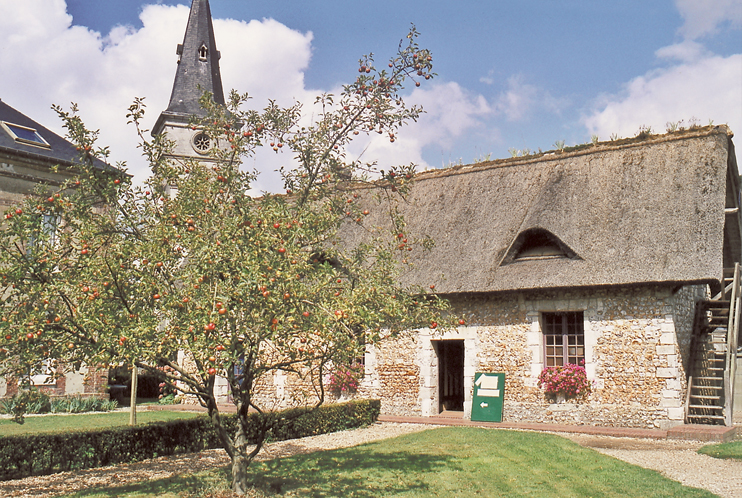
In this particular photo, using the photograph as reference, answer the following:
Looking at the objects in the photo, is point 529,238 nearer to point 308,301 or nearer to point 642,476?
point 642,476

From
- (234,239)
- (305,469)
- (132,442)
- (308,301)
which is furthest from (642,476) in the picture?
(132,442)

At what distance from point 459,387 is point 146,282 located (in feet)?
38.7

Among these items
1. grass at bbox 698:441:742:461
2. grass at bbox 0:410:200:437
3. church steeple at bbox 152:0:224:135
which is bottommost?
grass at bbox 0:410:200:437

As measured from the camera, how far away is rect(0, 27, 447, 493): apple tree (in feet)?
16.5

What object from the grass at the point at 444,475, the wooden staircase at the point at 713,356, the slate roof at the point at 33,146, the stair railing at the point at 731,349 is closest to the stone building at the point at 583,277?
the wooden staircase at the point at 713,356

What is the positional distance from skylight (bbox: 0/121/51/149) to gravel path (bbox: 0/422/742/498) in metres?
11.8

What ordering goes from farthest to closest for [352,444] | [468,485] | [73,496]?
[352,444] → [468,485] → [73,496]

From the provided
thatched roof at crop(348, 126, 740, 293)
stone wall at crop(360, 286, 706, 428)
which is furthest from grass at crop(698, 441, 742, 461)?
thatched roof at crop(348, 126, 740, 293)

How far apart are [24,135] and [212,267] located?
1519cm

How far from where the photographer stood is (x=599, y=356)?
11.9m

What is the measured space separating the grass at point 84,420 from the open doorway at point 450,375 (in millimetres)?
5828

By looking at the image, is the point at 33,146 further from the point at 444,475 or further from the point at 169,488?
the point at 444,475

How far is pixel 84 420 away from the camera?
42.8 ft

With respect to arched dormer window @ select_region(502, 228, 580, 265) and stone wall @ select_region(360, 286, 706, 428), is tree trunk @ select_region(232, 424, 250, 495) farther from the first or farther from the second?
arched dormer window @ select_region(502, 228, 580, 265)
